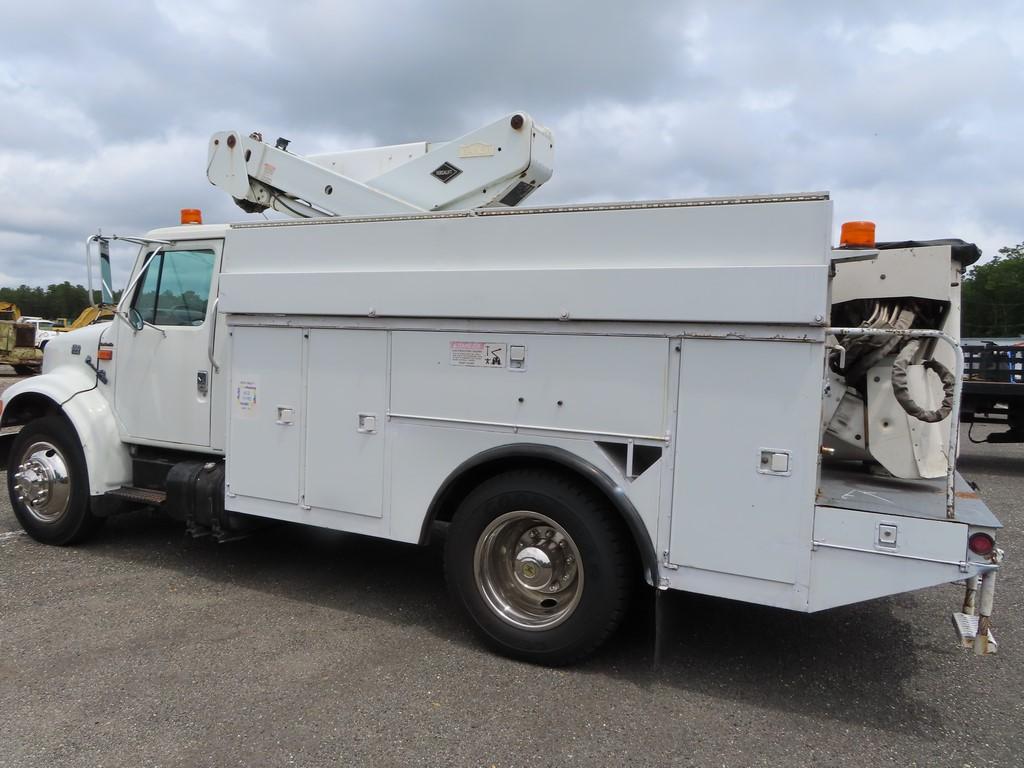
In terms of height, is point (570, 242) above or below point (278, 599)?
above

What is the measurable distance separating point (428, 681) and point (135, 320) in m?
3.47

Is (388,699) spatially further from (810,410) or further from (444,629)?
(810,410)

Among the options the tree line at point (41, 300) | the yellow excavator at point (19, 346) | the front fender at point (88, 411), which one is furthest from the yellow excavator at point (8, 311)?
the tree line at point (41, 300)

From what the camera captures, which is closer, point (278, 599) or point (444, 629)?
point (444, 629)

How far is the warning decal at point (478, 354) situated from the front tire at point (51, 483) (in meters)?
3.22

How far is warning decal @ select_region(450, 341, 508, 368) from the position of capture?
3.77m

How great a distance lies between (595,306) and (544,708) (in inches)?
75.0

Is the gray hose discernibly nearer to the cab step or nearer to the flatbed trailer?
the cab step

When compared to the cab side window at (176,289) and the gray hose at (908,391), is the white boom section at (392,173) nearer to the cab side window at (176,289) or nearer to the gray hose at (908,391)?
the cab side window at (176,289)

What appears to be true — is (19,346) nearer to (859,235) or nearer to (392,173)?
(392,173)

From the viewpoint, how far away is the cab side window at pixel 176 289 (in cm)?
507

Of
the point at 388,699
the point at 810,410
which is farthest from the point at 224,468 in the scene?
the point at 810,410

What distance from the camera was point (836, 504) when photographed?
10.6ft

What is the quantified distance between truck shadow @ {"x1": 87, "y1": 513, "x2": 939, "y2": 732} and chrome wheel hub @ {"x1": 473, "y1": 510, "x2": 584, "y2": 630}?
31cm
